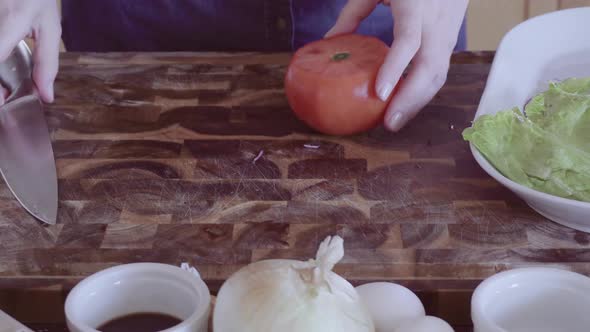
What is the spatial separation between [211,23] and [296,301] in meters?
0.77

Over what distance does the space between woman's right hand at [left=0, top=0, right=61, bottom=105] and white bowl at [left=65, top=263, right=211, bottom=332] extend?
A: 46cm

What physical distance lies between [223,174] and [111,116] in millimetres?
223

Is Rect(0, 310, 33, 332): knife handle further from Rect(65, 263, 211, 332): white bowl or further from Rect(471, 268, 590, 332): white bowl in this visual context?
Rect(471, 268, 590, 332): white bowl

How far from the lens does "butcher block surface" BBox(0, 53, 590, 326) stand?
856 millimetres

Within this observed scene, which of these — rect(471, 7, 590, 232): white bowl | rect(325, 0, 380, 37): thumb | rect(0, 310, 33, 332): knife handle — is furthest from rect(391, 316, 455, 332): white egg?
rect(325, 0, 380, 37): thumb

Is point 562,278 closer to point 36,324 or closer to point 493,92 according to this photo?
point 493,92

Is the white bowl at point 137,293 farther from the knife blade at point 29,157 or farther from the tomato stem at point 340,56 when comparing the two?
the tomato stem at point 340,56

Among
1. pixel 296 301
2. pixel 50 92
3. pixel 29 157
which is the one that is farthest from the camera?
pixel 50 92

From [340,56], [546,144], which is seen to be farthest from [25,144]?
[546,144]

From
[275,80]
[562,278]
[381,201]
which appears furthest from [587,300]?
[275,80]

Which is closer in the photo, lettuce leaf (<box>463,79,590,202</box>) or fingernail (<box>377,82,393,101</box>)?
lettuce leaf (<box>463,79,590,202</box>)

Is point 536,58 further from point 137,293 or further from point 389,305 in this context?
point 137,293

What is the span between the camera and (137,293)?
680 millimetres

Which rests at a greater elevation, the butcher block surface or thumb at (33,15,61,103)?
thumb at (33,15,61,103)
